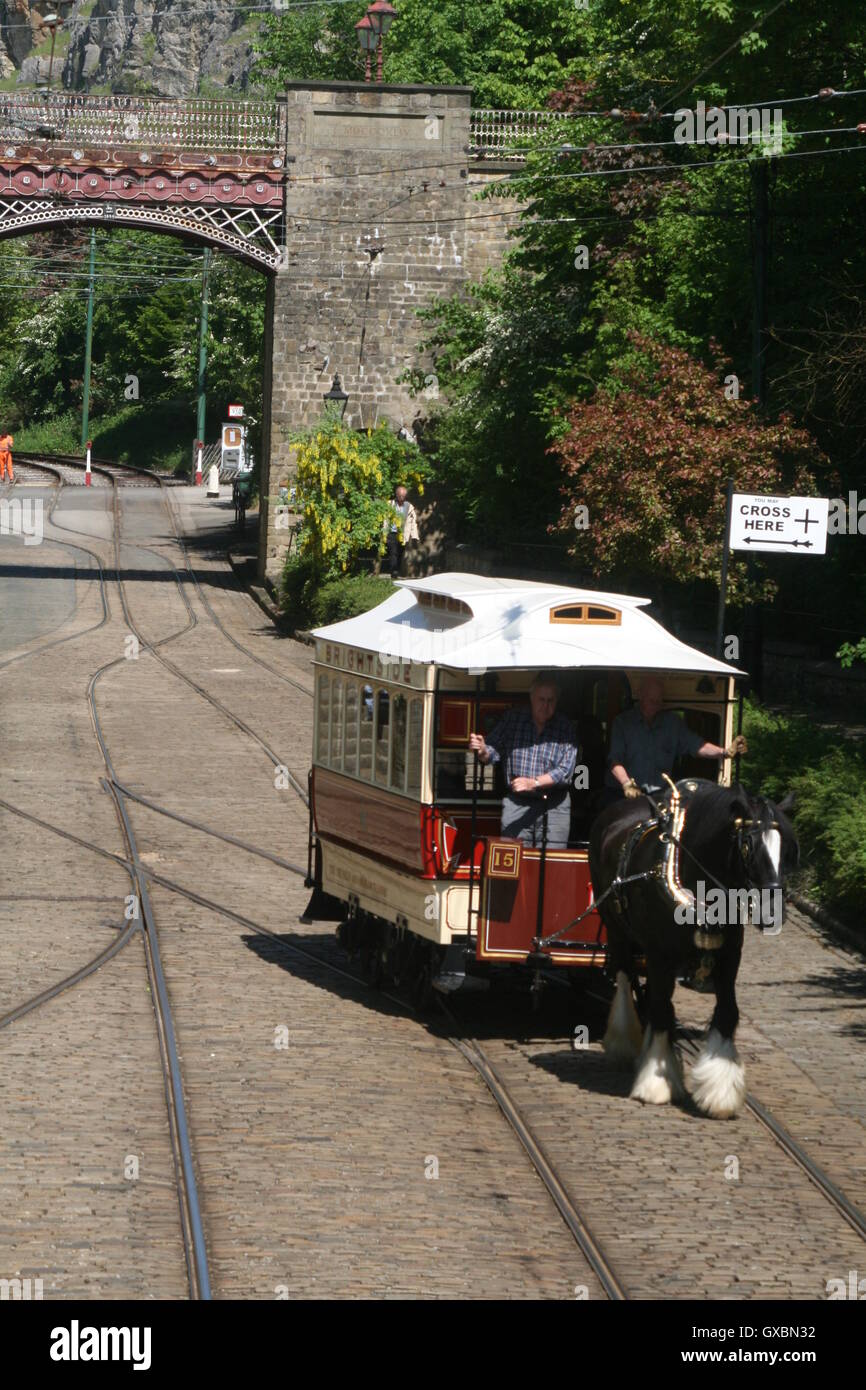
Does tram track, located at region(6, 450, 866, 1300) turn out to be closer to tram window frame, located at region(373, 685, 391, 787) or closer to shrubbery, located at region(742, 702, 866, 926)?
tram window frame, located at region(373, 685, 391, 787)

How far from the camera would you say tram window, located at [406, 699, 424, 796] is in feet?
40.7

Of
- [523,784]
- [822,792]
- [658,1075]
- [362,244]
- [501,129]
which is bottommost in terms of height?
[658,1075]

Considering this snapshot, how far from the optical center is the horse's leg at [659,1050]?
35.7ft

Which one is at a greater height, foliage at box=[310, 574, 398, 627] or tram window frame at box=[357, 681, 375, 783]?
tram window frame at box=[357, 681, 375, 783]

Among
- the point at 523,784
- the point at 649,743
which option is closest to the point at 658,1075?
the point at 523,784

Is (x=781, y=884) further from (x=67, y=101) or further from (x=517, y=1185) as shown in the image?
(x=67, y=101)

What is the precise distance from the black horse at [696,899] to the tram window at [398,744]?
172cm

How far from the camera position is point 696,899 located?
34.2 ft

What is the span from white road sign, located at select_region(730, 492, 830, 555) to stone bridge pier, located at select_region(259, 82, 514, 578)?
85.6ft

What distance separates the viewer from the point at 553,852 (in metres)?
12.2

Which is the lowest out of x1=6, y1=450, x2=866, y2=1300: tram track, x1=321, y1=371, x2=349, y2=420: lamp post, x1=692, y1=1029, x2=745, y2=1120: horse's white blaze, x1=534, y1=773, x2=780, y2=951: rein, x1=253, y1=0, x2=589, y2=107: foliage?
x1=6, y1=450, x2=866, y2=1300: tram track

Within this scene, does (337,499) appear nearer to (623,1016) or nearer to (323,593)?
(323,593)

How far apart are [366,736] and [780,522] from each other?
16.2ft

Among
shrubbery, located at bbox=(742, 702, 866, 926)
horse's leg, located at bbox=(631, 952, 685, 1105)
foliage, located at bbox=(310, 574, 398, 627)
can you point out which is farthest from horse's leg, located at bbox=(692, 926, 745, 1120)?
foliage, located at bbox=(310, 574, 398, 627)
